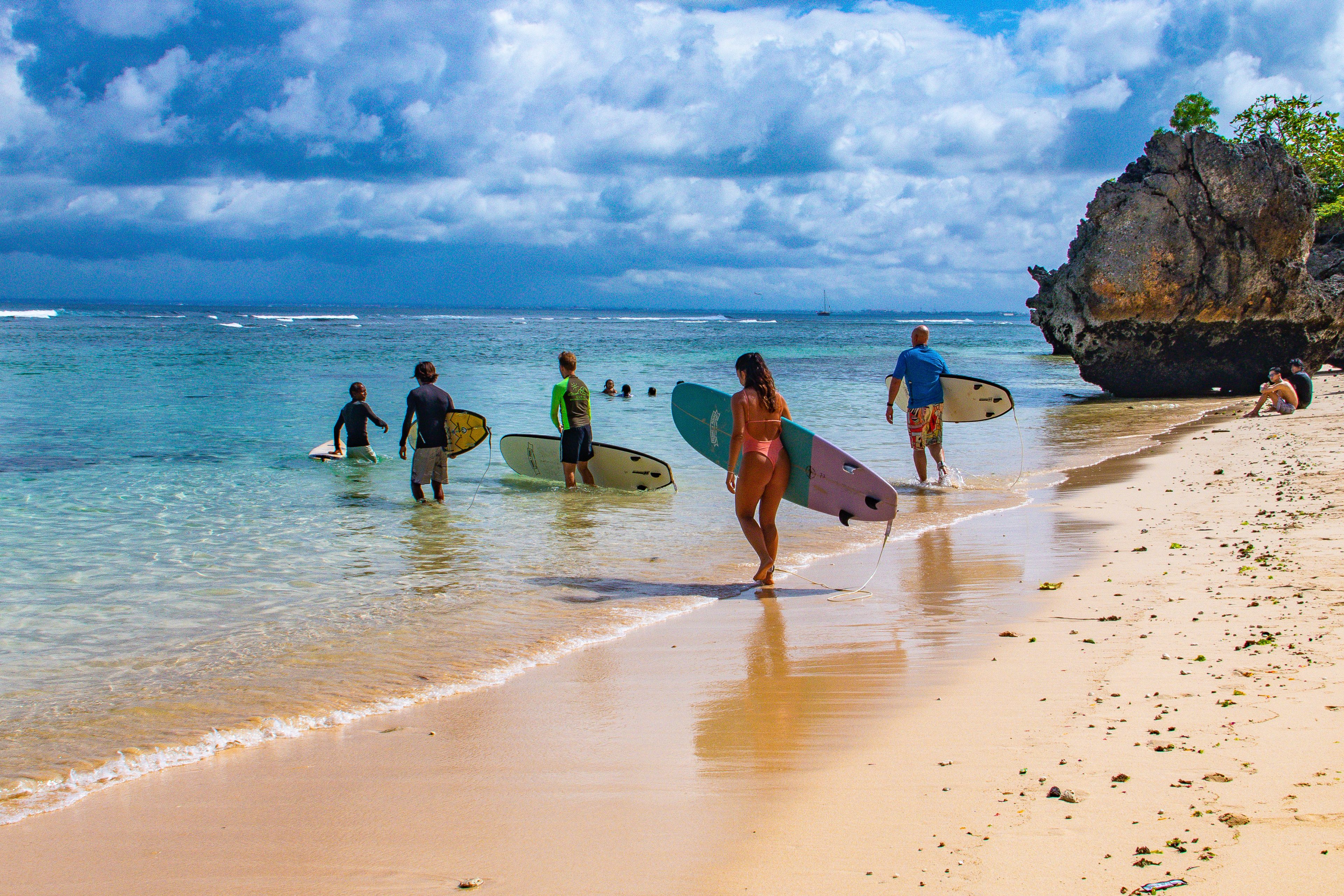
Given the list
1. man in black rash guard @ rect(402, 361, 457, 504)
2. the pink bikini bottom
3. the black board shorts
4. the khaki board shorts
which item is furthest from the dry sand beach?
the black board shorts

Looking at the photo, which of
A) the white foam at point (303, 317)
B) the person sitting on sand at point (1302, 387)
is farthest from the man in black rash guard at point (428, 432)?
the white foam at point (303, 317)

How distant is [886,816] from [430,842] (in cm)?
157

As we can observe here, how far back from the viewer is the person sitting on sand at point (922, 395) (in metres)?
11.1

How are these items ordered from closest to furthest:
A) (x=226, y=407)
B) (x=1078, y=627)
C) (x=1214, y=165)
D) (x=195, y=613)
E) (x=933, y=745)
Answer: (x=933, y=745)
(x=1078, y=627)
(x=195, y=613)
(x=1214, y=165)
(x=226, y=407)

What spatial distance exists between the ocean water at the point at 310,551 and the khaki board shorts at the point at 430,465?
14.8 inches

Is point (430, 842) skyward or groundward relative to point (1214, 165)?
groundward

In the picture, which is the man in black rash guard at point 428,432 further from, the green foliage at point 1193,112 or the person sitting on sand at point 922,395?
the green foliage at point 1193,112

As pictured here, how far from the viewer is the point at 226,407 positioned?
22.5m

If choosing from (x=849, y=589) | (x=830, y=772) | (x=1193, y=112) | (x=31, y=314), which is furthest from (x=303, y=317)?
(x=830, y=772)

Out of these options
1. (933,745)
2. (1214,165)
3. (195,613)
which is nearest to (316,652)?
(195,613)

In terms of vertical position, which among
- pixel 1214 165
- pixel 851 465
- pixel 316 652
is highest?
pixel 1214 165

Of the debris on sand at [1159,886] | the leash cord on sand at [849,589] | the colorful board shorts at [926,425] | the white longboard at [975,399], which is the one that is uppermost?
the white longboard at [975,399]

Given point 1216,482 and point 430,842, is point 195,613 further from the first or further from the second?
point 1216,482

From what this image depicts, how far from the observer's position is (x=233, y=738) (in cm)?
433
